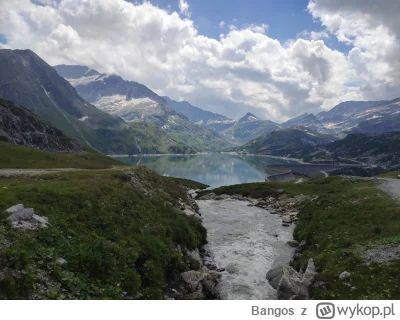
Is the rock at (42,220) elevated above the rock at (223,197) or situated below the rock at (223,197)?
above

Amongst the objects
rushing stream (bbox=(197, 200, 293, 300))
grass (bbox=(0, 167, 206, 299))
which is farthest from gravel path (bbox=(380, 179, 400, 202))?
grass (bbox=(0, 167, 206, 299))

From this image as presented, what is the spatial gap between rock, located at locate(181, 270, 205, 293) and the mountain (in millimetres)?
137739

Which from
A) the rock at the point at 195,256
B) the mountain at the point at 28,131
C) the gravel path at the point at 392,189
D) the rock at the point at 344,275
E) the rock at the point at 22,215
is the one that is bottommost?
the rock at the point at 195,256

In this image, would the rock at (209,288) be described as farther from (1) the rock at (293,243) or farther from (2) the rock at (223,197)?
(2) the rock at (223,197)

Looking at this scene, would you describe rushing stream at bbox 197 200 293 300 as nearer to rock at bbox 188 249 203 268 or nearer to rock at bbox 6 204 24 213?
rock at bbox 188 249 203 268

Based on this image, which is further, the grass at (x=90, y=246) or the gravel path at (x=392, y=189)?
the gravel path at (x=392, y=189)

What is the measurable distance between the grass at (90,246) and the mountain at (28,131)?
127418mm

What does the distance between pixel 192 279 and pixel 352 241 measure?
1707cm

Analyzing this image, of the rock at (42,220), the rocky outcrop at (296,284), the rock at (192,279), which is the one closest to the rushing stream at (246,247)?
the rocky outcrop at (296,284)

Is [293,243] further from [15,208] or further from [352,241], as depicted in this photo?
[15,208]

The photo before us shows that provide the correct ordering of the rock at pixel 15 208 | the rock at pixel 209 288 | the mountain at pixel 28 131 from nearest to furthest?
the rock at pixel 15 208
the rock at pixel 209 288
the mountain at pixel 28 131

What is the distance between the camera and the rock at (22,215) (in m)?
19.5

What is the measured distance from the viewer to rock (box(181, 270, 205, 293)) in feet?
76.8
